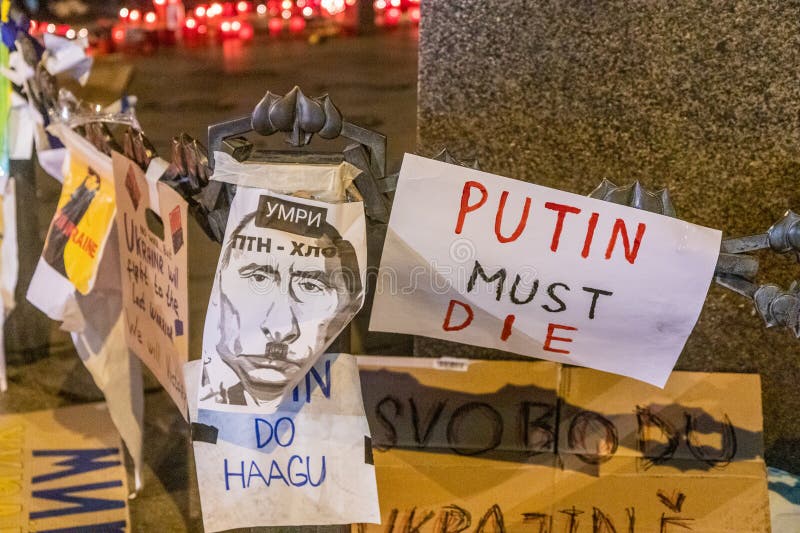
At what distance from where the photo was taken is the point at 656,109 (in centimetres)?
203

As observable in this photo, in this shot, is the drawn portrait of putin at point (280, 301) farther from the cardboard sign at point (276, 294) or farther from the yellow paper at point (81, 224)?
the yellow paper at point (81, 224)

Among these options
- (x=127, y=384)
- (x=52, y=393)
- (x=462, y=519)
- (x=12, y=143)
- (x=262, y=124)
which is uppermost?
(x=262, y=124)

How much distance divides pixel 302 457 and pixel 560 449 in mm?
679

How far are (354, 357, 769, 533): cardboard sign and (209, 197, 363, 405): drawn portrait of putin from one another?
62 centimetres

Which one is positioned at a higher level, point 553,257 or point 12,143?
point 553,257

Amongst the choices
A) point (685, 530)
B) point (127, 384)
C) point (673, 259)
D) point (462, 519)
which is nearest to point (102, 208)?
point (127, 384)

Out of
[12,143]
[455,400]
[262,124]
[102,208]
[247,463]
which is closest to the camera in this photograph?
[262,124]

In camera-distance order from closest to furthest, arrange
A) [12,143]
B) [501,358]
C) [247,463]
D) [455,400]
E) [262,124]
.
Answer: [262,124], [247,463], [455,400], [501,358], [12,143]

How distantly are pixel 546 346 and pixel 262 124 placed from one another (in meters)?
0.60

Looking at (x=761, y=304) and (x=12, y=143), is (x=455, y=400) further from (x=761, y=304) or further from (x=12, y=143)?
(x=12, y=143)

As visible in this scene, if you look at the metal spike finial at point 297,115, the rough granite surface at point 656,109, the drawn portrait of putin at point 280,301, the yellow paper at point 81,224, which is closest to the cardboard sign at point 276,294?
the drawn portrait of putin at point 280,301

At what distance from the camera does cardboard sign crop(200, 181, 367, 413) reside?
53.1 inches

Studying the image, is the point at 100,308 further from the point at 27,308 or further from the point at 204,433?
the point at 27,308

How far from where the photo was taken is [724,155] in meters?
2.03
